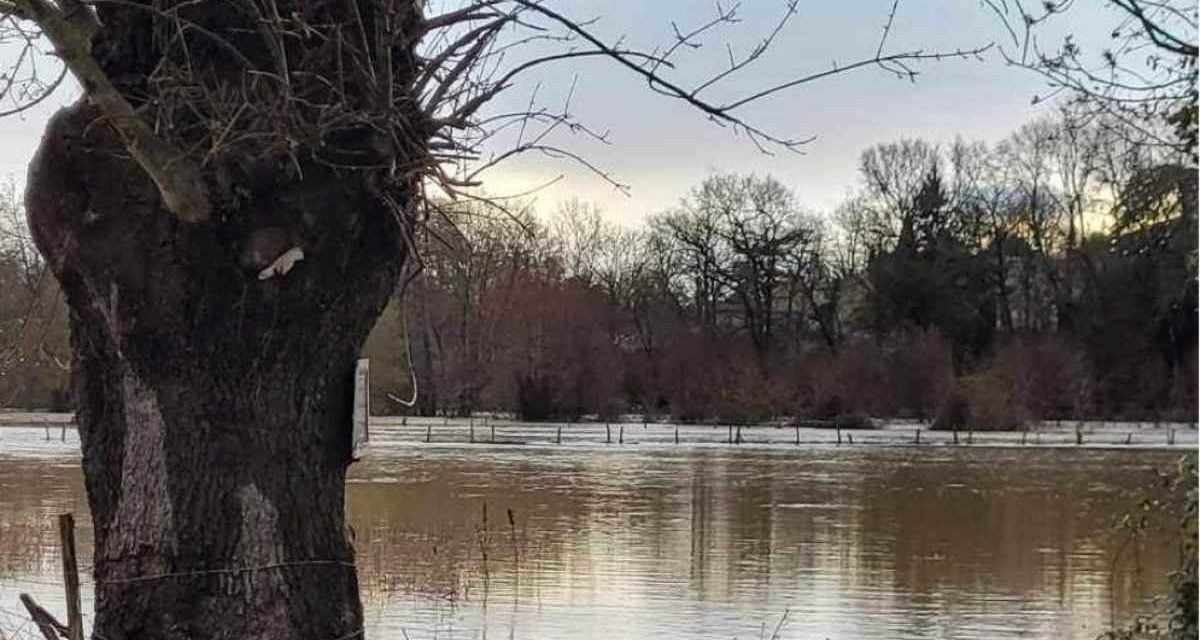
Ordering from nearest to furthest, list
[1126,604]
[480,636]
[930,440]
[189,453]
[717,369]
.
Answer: [189,453], [480,636], [1126,604], [930,440], [717,369]

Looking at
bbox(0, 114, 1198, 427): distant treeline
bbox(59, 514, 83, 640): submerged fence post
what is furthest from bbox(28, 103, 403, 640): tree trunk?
bbox(0, 114, 1198, 427): distant treeline

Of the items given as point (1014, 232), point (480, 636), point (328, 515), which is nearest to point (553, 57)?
point (328, 515)

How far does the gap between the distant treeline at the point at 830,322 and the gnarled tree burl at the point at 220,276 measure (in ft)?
169

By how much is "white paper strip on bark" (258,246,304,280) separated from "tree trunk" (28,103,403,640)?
0.03 m

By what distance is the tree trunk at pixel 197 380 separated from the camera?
149 inches

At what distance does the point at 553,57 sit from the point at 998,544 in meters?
18.2

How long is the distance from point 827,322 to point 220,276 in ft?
230

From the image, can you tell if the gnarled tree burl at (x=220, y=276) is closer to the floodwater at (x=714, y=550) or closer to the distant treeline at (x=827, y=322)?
the floodwater at (x=714, y=550)

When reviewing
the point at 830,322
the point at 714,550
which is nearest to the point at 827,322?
the point at 830,322

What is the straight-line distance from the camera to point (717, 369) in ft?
219

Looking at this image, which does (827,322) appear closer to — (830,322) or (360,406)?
(830,322)

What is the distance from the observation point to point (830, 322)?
73.1 m

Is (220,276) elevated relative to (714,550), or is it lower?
elevated

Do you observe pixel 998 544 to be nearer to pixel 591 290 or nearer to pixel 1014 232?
pixel 1014 232
